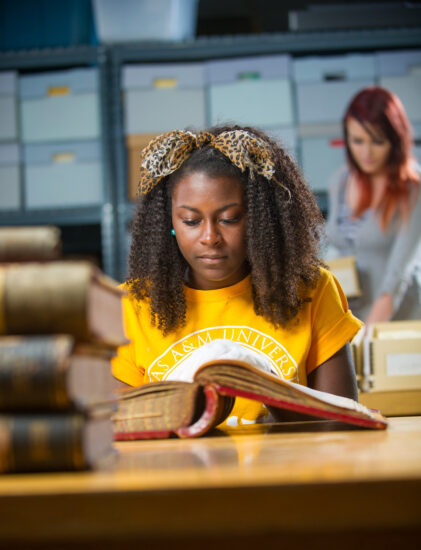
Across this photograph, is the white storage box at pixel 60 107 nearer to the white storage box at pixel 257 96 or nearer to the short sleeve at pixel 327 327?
the white storage box at pixel 257 96

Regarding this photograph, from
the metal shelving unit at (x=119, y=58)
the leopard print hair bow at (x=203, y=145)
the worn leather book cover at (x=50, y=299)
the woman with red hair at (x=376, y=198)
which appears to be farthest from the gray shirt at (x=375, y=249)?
the worn leather book cover at (x=50, y=299)

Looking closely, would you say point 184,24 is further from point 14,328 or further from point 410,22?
point 14,328

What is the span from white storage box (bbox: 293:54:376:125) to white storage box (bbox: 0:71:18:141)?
1032 mm

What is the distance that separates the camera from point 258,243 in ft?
3.38

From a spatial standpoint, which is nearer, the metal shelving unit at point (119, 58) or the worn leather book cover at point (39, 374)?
the worn leather book cover at point (39, 374)

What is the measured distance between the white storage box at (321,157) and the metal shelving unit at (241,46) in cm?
7

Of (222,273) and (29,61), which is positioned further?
(29,61)

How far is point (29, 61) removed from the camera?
2.26m

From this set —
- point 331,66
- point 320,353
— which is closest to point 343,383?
point 320,353

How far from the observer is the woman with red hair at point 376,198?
6.74 ft

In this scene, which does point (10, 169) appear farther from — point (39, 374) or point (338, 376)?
point (39, 374)

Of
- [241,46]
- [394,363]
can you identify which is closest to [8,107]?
[241,46]

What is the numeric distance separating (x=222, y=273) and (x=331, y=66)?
4.86ft

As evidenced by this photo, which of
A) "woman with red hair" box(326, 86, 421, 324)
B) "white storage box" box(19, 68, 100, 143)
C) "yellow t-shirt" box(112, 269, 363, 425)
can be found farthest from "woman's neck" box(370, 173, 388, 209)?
"yellow t-shirt" box(112, 269, 363, 425)
